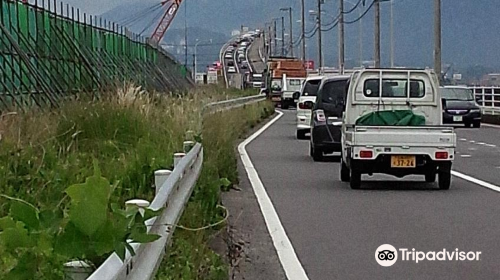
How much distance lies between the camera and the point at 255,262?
10.3m

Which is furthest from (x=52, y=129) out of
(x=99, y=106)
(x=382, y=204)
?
(x=382, y=204)

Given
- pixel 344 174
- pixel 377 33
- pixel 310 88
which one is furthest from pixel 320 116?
pixel 377 33

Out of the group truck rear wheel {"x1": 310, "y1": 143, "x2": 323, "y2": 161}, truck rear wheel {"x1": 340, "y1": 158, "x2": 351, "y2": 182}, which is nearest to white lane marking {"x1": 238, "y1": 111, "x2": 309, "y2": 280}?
truck rear wheel {"x1": 340, "y1": 158, "x2": 351, "y2": 182}

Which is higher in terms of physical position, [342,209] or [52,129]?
[52,129]

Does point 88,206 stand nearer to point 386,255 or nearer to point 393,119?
point 386,255

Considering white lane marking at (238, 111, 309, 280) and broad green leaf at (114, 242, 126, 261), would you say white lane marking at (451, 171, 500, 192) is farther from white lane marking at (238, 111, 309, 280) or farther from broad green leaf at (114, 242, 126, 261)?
broad green leaf at (114, 242, 126, 261)

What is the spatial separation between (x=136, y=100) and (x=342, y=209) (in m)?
5.65

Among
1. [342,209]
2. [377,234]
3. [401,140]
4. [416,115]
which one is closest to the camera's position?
[377,234]

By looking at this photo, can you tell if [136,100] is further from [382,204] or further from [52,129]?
[382,204]

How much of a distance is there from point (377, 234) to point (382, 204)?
2.95 meters

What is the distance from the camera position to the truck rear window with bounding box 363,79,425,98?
61.9ft

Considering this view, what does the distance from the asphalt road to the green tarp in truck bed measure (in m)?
1.00

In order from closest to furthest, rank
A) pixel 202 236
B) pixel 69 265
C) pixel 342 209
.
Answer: pixel 69 265 < pixel 202 236 < pixel 342 209

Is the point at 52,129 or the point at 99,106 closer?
the point at 52,129
